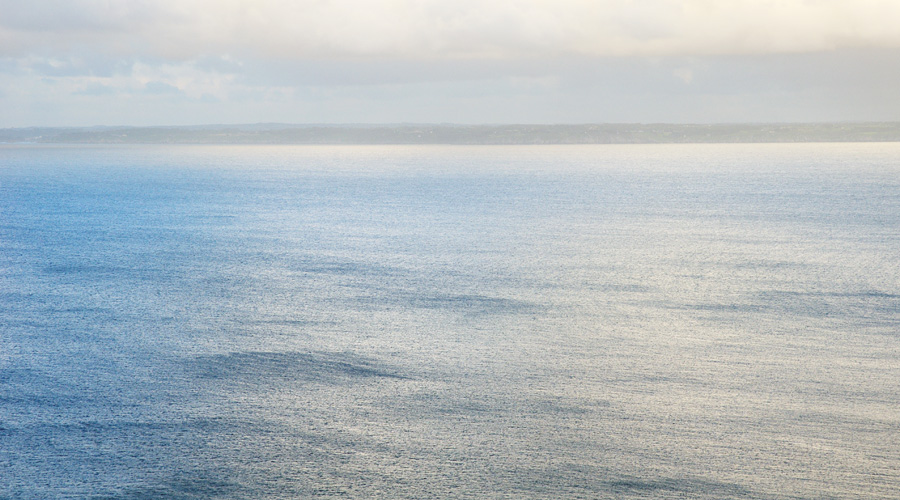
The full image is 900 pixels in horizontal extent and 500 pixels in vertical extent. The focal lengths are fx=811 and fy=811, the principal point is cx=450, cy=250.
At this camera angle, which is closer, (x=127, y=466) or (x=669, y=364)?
(x=127, y=466)

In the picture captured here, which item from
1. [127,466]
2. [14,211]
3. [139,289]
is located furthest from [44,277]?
[14,211]

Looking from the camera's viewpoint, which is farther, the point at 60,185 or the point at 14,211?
the point at 60,185

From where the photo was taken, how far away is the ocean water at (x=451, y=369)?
883 centimetres

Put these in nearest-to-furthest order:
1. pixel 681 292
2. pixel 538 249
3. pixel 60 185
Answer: pixel 681 292 < pixel 538 249 < pixel 60 185

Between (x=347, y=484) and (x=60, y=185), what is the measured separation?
74.3 metres

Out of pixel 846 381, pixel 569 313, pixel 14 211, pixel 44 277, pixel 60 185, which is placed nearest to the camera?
pixel 846 381

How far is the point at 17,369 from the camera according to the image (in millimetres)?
12828

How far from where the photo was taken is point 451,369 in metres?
12.8

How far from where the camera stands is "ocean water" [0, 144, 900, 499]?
8.83 metres

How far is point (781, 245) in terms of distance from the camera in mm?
28391

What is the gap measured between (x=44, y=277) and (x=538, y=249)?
591 inches

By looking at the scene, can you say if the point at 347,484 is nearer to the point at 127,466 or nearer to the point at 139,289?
the point at 127,466

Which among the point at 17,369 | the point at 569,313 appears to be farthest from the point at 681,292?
the point at 17,369

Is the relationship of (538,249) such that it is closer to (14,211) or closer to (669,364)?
(669,364)
